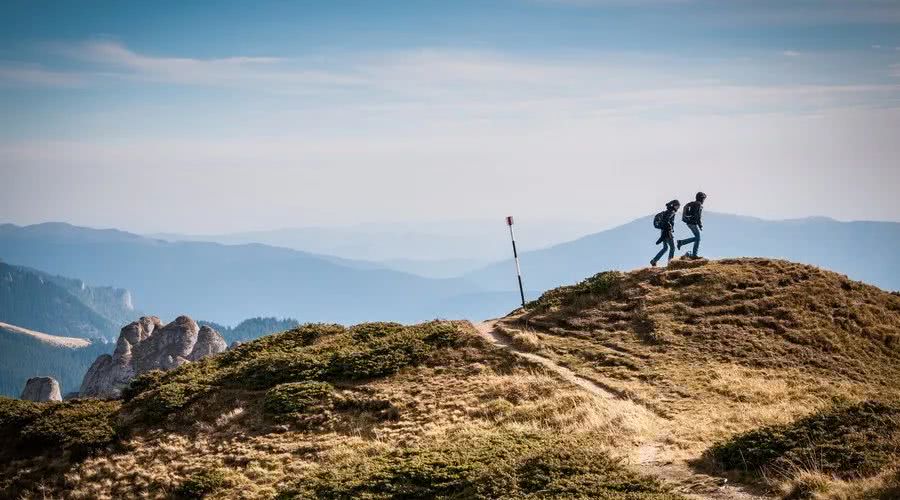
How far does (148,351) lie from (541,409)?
475ft

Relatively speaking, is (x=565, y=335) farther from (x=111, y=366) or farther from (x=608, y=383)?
(x=111, y=366)

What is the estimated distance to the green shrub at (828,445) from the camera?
61.7ft

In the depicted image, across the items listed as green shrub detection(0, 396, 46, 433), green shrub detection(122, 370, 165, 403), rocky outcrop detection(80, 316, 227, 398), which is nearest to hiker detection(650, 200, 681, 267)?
green shrub detection(122, 370, 165, 403)

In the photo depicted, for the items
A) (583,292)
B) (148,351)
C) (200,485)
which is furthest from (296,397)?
(148,351)

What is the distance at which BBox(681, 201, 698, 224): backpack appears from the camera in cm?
4438

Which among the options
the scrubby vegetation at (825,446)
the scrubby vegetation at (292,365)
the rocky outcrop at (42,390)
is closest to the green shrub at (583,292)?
the scrubby vegetation at (292,365)

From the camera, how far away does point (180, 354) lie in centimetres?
15438

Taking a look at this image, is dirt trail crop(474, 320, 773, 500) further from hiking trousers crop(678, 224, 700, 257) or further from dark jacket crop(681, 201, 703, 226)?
dark jacket crop(681, 201, 703, 226)

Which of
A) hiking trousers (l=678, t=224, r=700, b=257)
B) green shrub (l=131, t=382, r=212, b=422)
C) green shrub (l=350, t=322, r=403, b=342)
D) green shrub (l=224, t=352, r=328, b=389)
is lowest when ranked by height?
green shrub (l=131, t=382, r=212, b=422)

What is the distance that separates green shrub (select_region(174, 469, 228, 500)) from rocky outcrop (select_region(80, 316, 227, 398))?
124572 millimetres

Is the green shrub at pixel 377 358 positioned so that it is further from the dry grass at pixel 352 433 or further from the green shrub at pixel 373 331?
the green shrub at pixel 373 331

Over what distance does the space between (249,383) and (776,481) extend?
2112 centimetres

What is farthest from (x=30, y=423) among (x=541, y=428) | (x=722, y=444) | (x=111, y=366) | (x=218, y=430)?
(x=111, y=366)

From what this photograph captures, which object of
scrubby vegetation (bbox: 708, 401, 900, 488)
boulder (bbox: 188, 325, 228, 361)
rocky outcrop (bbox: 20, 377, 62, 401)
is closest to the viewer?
scrubby vegetation (bbox: 708, 401, 900, 488)
